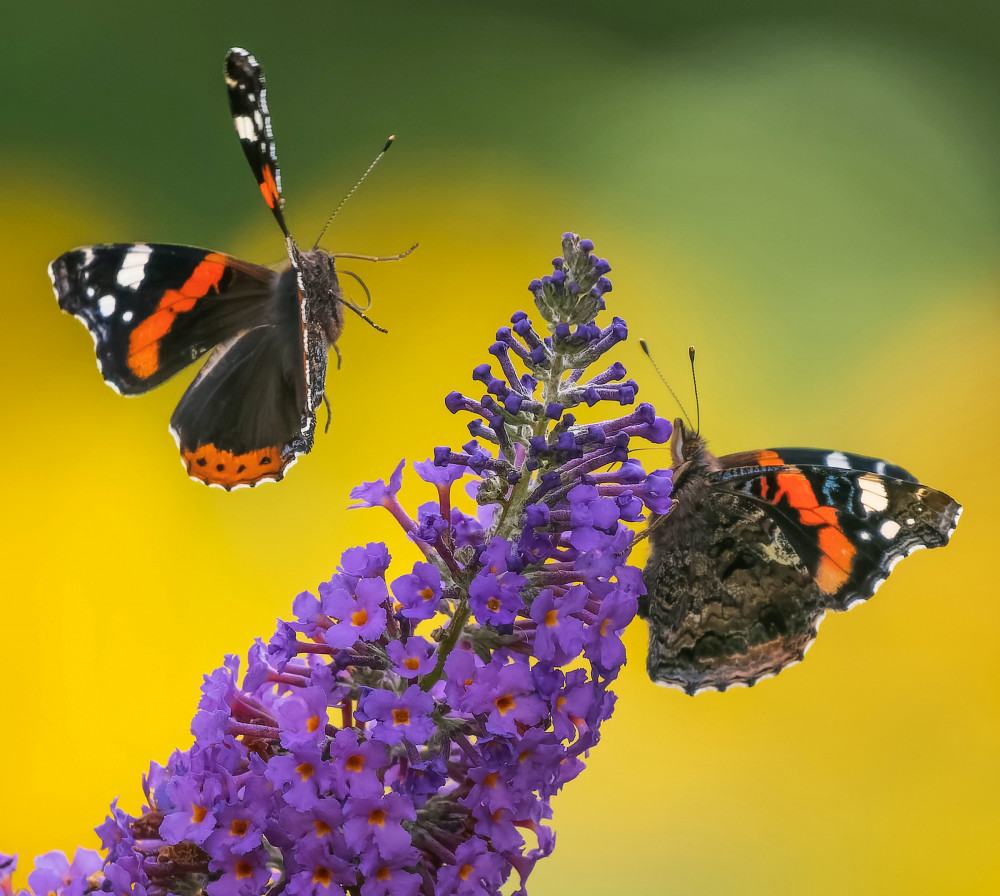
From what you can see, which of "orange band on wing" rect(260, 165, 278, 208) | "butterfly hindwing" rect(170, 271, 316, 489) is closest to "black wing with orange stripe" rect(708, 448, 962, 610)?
"butterfly hindwing" rect(170, 271, 316, 489)

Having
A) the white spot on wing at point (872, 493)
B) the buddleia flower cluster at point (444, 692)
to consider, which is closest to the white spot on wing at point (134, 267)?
the buddleia flower cluster at point (444, 692)

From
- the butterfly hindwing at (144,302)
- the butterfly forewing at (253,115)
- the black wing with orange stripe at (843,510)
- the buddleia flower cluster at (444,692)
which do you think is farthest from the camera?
the butterfly hindwing at (144,302)

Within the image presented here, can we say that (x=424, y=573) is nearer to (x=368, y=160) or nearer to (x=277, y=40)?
(x=368, y=160)

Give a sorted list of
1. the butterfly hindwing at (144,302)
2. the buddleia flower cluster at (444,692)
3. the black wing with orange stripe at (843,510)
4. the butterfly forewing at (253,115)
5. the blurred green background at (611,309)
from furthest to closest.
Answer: the blurred green background at (611,309) → the butterfly hindwing at (144,302) → the black wing with orange stripe at (843,510) → the butterfly forewing at (253,115) → the buddleia flower cluster at (444,692)

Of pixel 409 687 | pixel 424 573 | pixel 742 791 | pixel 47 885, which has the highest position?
pixel 742 791

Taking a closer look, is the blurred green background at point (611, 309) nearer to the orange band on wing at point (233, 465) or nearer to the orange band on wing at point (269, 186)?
the orange band on wing at point (233, 465)

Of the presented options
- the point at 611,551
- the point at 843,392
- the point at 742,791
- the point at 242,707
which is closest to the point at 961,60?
the point at 843,392

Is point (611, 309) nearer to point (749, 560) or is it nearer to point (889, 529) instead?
point (749, 560)
